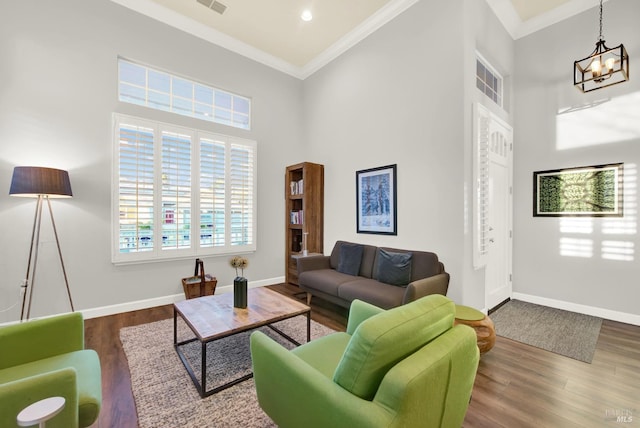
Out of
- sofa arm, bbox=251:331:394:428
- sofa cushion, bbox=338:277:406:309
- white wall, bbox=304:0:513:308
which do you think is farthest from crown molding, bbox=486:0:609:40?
sofa arm, bbox=251:331:394:428

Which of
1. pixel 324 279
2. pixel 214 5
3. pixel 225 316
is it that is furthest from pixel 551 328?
pixel 214 5

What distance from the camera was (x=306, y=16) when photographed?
3801mm

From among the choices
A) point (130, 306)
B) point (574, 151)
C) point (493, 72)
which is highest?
point (493, 72)

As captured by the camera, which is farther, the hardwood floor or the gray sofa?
the gray sofa

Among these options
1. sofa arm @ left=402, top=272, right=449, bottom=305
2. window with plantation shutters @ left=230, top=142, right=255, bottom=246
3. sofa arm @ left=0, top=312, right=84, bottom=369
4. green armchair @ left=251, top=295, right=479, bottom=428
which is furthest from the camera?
window with plantation shutters @ left=230, top=142, right=255, bottom=246

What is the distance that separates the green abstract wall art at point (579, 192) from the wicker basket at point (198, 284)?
484 cm

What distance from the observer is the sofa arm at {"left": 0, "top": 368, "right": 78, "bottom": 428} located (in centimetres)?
101

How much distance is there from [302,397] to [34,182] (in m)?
3.24

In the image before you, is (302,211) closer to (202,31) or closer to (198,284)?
(198,284)

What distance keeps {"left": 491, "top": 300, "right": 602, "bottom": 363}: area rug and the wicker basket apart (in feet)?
12.1

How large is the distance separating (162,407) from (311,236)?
319 centimetres

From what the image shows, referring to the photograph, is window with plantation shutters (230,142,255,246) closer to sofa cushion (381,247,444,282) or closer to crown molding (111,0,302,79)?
crown molding (111,0,302,79)

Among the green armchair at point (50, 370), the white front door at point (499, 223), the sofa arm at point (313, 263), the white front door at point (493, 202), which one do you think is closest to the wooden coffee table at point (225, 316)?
the green armchair at point (50, 370)

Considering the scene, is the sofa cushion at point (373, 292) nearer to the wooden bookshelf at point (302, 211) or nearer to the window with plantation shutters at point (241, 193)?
the wooden bookshelf at point (302, 211)
